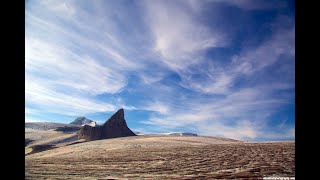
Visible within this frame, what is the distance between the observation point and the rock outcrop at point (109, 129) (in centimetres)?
5616

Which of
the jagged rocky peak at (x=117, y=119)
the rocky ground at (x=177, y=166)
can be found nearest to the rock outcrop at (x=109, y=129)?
the jagged rocky peak at (x=117, y=119)

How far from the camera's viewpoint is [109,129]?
60219 millimetres

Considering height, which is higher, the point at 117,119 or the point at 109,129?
the point at 117,119

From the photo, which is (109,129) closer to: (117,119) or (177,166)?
(117,119)

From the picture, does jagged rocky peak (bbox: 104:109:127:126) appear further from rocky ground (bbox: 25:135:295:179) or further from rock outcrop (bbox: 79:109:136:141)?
rocky ground (bbox: 25:135:295:179)

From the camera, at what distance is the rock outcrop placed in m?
56.2

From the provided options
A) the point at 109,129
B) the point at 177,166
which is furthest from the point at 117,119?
the point at 177,166

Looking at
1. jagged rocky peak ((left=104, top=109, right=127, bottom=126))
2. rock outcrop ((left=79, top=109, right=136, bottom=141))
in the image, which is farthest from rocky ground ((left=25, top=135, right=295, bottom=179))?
jagged rocky peak ((left=104, top=109, right=127, bottom=126))

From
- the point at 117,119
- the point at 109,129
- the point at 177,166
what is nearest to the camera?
the point at 177,166

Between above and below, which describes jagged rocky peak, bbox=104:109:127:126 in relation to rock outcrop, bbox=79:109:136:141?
above

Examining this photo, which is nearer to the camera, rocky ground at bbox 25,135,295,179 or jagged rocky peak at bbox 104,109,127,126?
rocky ground at bbox 25,135,295,179

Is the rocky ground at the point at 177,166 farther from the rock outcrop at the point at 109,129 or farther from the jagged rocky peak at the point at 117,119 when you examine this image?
the jagged rocky peak at the point at 117,119

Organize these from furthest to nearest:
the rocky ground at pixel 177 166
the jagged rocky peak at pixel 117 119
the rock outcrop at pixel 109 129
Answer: the jagged rocky peak at pixel 117 119 → the rock outcrop at pixel 109 129 → the rocky ground at pixel 177 166
